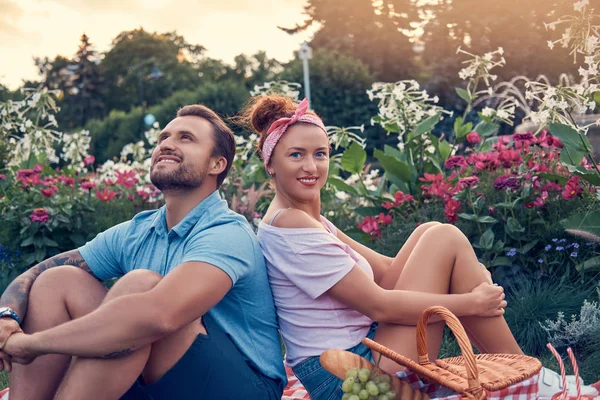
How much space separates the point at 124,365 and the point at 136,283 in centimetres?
27

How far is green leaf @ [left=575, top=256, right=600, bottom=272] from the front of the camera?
3896 mm

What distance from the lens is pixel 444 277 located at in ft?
9.03

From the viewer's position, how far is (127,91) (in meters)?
44.1

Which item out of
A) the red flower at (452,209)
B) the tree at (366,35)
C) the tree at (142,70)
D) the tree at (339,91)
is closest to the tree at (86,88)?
the tree at (142,70)

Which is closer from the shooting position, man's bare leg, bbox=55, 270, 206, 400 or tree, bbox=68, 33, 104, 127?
man's bare leg, bbox=55, 270, 206, 400

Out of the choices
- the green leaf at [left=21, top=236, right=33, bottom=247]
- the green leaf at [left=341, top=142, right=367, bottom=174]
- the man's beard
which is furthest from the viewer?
the green leaf at [left=21, top=236, right=33, bottom=247]

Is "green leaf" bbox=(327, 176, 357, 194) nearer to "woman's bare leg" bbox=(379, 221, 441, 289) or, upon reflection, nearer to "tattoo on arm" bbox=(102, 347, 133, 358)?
"woman's bare leg" bbox=(379, 221, 441, 289)

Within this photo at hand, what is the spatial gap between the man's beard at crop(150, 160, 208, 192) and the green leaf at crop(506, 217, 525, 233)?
207 cm

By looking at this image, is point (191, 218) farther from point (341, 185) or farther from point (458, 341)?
point (341, 185)

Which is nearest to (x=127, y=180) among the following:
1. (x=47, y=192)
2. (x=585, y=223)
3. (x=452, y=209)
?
(x=47, y=192)

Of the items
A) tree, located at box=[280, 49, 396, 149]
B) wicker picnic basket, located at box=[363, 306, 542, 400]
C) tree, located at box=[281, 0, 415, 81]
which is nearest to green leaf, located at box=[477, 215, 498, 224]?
wicker picnic basket, located at box=[363, 306, 542, 400]

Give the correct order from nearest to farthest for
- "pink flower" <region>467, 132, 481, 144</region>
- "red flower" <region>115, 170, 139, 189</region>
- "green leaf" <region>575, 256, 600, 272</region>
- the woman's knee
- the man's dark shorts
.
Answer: the man's dark shorts < the woman's knee < "green leaf" <region>575, 256, 600, 272</region> < "pink flower" <region>467, 132, 481, 144</region> < "red flower" <region>115, 170, 139, 189</region>

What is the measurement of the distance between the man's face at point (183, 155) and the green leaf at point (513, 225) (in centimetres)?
201

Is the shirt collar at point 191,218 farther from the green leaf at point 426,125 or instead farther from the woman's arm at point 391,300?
the green leaf at point 426,125
